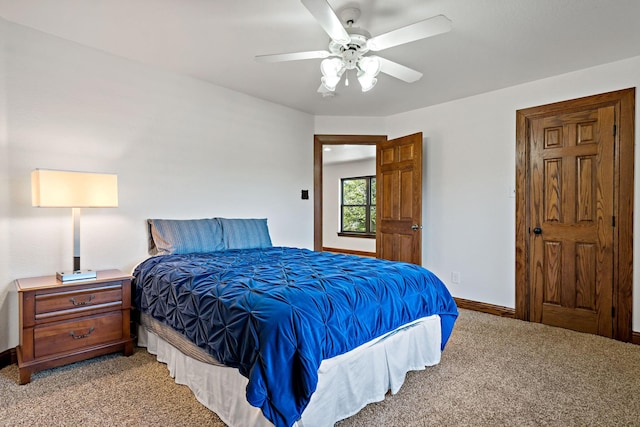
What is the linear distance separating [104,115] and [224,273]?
186 cm

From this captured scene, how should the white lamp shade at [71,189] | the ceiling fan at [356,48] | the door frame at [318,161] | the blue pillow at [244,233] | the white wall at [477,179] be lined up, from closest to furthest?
the ceiling fan at [356,48] → the white lamp shade at [71,189] → the blue pillow at [244,233] → the white wall at [477,179] → the door frame at [318,161]

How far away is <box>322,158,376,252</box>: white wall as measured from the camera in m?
8.04

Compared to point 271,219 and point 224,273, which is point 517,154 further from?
point 224,273

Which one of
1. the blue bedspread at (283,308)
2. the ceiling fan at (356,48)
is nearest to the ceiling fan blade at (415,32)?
the ceiling fan at (356,48)

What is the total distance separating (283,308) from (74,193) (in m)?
1.82

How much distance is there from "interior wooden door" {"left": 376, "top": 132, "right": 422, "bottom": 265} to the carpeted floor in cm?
168

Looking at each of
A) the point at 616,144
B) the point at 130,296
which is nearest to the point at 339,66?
the point at 130,296

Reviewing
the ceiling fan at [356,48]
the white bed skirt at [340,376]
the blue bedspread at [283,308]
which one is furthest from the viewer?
the ceiling fan at [356,48]

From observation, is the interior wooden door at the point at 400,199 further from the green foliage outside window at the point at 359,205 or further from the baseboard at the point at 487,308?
the green foliage outside window at the point at 359,205

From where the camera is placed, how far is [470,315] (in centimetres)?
368

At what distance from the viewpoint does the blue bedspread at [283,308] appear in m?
1.42

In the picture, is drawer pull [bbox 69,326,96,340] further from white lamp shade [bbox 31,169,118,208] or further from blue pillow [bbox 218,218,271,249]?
blue pillow [bbox 218,218,271,249]

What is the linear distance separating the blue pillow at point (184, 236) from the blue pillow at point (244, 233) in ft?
0.29

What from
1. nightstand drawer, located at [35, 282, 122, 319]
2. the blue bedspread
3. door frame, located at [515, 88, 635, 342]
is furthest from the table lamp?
door frame, located at [515, 88, 635, 342]
